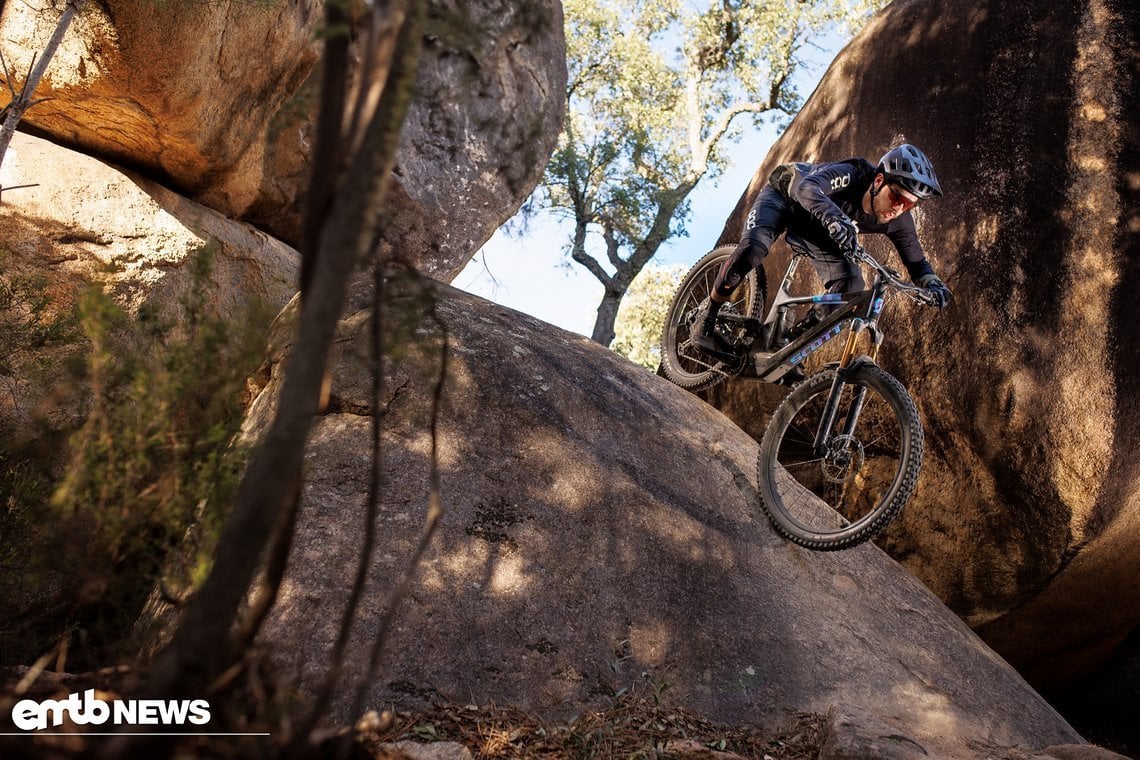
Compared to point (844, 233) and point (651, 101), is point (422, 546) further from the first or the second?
point (651, 101)

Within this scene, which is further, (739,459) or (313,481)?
(739,459)

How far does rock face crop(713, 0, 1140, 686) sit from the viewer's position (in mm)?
6059

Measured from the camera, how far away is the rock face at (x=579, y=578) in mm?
4195

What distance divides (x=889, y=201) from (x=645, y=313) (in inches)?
861

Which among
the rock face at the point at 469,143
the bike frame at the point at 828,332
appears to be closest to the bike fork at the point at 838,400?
the bike frame at the point at 828,332

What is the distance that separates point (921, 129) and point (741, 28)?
1671cm

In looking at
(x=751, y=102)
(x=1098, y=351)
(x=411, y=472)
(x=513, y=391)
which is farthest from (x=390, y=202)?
(x=751, y=102)

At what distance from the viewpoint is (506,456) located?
17.0 feet

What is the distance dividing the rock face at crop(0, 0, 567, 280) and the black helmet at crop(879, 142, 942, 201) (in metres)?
2.48

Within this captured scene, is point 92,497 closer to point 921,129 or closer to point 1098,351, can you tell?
point 1098,351

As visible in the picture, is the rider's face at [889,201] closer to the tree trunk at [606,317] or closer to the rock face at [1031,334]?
the rock face at [1031,334]

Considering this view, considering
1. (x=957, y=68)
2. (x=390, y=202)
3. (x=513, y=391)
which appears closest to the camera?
(x=513, y=391)

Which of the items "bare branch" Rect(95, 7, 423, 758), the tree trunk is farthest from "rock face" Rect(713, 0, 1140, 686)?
the tree trunk

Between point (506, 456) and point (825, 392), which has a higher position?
point (825, 392)
